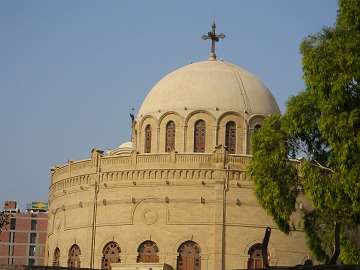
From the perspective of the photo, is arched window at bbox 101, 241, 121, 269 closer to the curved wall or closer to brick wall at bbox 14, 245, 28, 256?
the curved wall

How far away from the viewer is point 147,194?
43.8 metres

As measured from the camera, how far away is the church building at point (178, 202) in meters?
43.0

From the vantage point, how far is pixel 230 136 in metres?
47.8

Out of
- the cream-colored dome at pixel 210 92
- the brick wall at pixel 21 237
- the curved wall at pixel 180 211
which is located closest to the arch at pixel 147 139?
the cream-colored dome at pixel 210 92

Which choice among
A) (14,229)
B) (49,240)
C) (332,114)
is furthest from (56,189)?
(14,229)

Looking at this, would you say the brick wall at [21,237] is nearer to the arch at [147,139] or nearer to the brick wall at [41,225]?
the brick wall at [41,225]

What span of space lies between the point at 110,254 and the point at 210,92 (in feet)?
34.1

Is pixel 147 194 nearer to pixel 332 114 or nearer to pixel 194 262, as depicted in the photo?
pixel 194 262

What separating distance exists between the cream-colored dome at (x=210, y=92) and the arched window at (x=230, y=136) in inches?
33.7

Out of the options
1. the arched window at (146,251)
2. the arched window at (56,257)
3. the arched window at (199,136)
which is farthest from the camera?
the arched window at (199,136)

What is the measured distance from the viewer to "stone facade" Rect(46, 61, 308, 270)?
42938mm

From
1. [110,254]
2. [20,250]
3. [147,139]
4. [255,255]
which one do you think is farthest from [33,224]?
[255,255]

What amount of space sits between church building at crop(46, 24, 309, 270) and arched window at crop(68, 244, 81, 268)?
5 cm

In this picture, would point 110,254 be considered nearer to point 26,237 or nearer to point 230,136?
point 230,136
